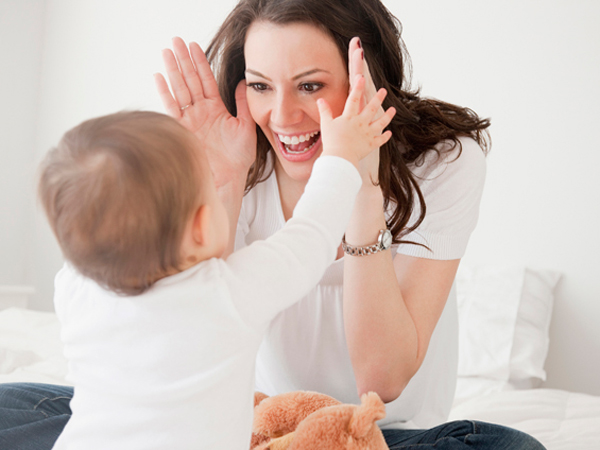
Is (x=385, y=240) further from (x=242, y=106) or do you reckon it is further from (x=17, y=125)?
(x=17, y=125)

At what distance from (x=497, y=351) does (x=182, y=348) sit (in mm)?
1826

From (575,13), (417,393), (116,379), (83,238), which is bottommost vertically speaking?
(417,393)

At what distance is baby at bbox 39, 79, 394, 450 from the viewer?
2.25 feet

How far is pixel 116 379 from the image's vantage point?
2.38 ft

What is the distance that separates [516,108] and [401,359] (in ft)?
5.74

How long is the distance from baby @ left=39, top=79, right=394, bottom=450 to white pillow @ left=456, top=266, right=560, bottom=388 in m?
1.69

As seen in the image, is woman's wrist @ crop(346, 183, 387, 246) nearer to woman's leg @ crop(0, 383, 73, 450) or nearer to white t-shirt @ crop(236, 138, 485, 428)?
white t-shirt @ crop(236, 138, 485, 428)

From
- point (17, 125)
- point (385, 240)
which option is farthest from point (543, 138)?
point (17, 125)

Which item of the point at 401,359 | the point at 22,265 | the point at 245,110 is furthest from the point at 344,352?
the point at 22,265

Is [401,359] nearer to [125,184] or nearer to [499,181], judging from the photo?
[125,184]

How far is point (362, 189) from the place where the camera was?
1.10 meters

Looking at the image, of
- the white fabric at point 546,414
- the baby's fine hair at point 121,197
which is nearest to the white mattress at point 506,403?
the white fabric at point 546,414

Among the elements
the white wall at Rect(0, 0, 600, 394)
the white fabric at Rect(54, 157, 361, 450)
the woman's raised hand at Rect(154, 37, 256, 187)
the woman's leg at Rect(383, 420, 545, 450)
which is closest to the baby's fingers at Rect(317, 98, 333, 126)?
the white fabric at Rect(54, 157, 361, 450)

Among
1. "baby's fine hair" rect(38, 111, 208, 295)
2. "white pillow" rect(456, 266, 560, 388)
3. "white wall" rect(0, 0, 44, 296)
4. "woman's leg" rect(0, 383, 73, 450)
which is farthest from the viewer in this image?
"white wall" rect(0, 0, 44, 296)
